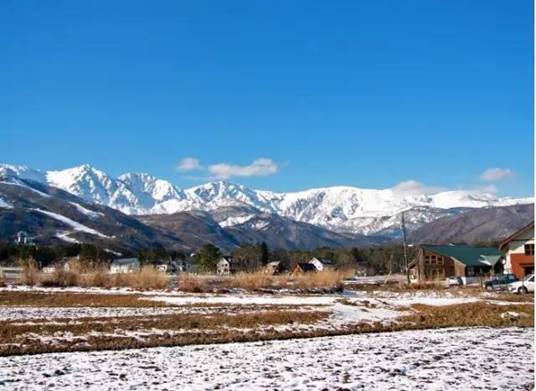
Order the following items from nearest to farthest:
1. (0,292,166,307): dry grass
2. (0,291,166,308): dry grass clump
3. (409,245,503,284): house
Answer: (0,291,166,308): dry grass clump
(0,292,166,307): dry grass
(409,245,503,284): house

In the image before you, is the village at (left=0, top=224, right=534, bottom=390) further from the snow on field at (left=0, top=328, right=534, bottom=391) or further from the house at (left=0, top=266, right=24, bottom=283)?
the house at (left=0, top=266, right=24, bottom=283)

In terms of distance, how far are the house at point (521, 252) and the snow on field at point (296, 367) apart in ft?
163

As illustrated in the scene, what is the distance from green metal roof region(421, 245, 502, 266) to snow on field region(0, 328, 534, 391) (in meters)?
73.4

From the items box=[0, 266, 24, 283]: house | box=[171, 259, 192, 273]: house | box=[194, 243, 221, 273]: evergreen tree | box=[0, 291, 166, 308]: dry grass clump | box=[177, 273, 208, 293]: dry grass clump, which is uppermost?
box=[194, 243, 221, 273]: evergreen tree

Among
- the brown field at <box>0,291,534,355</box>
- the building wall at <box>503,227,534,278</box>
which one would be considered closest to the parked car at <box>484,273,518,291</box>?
the building wall at <box>503,227,534,278</box>

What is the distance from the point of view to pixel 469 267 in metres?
83.4

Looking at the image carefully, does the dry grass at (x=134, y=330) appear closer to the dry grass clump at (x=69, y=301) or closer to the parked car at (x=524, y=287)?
the dry grass clump at (x=69, y=301)

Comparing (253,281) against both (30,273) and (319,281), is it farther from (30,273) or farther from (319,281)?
(30,273)

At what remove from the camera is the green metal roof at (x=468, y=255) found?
3322 inches

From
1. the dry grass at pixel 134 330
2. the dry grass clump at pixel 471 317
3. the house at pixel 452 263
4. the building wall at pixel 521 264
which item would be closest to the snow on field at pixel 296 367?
the dry grass at pixel 134 330

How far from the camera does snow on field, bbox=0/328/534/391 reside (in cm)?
928

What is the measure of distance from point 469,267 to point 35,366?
80.4 meters

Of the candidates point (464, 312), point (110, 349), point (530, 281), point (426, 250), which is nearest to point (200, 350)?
point (110, 349)

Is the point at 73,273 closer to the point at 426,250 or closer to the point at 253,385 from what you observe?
the point at 253,385
